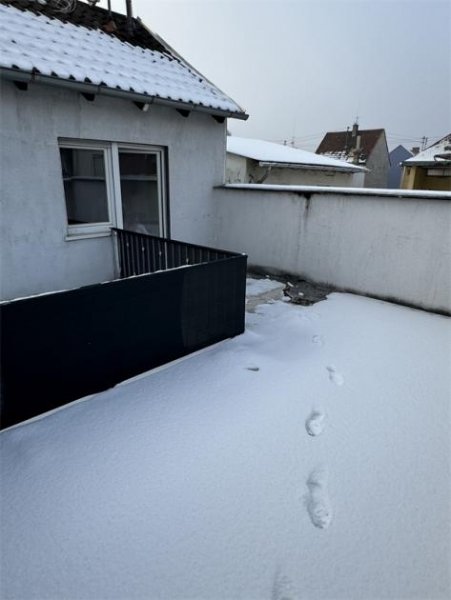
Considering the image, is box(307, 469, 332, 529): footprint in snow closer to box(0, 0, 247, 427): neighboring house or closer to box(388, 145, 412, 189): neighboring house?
box(0, 0, 247, 427): neighboring house

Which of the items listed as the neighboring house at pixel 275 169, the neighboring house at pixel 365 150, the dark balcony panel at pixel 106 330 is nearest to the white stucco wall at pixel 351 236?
the dark balcony panel at pixel 106 330

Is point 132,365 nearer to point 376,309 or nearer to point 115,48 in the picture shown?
point 376,309

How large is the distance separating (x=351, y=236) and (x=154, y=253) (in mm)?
2935

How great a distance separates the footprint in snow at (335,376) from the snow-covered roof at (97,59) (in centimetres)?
395

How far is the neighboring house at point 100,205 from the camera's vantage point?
2453 millimetres

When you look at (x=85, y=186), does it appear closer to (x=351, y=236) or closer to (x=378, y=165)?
(x=351, y=236)

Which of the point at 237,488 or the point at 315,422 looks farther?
the point at 315,422

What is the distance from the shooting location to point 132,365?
2.89m

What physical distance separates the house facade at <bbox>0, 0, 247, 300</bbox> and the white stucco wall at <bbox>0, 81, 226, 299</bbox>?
11 mm

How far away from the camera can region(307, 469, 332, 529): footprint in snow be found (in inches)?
69.9

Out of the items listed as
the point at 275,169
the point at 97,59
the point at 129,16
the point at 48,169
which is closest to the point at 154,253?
the point at 48,169

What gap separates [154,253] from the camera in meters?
4.18

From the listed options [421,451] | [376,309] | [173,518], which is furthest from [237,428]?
[376,309]

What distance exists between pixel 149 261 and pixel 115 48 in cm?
340
